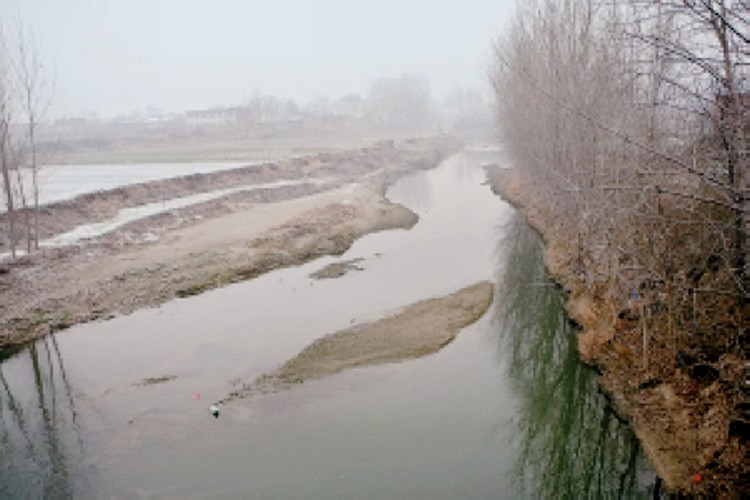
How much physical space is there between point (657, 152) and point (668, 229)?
199 inches

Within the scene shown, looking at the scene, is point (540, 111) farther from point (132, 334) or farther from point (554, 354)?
point (132, 334)

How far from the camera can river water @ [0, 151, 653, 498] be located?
34.9ft

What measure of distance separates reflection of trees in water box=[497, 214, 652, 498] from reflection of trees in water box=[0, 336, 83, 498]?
9.38 metres

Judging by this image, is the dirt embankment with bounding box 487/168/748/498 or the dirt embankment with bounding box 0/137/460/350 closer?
the dirt embankment with bounding box 487/168/748/498

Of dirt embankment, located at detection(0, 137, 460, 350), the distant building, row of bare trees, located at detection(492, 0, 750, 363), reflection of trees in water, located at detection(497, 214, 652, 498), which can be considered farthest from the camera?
the distant building

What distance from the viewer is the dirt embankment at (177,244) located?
19641 mm

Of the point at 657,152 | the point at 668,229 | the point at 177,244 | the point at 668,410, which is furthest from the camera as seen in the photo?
the point at 177,244

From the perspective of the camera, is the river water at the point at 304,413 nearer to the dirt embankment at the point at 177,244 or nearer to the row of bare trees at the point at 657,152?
the dirt embankment at the point at 177,244

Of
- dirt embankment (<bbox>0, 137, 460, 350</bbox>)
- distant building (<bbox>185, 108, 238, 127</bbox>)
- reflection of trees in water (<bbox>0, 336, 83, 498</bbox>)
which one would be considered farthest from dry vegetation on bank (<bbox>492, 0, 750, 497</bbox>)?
distant building (<bbox>185, 108, 238, 127</bbox>)

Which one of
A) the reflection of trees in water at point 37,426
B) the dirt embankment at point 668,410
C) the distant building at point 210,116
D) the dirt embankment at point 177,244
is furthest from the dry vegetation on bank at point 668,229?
the distant building at point 210,116

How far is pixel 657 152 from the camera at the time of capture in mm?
7723

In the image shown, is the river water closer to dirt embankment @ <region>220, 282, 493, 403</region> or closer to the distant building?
dirt embankment @ <region>220, 282, 493, 403</region>

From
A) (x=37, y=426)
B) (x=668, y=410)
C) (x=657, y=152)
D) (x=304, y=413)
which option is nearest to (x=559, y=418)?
(x=668, y=410)

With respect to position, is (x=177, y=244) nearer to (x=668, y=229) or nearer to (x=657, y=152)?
(x=668, y=229)
